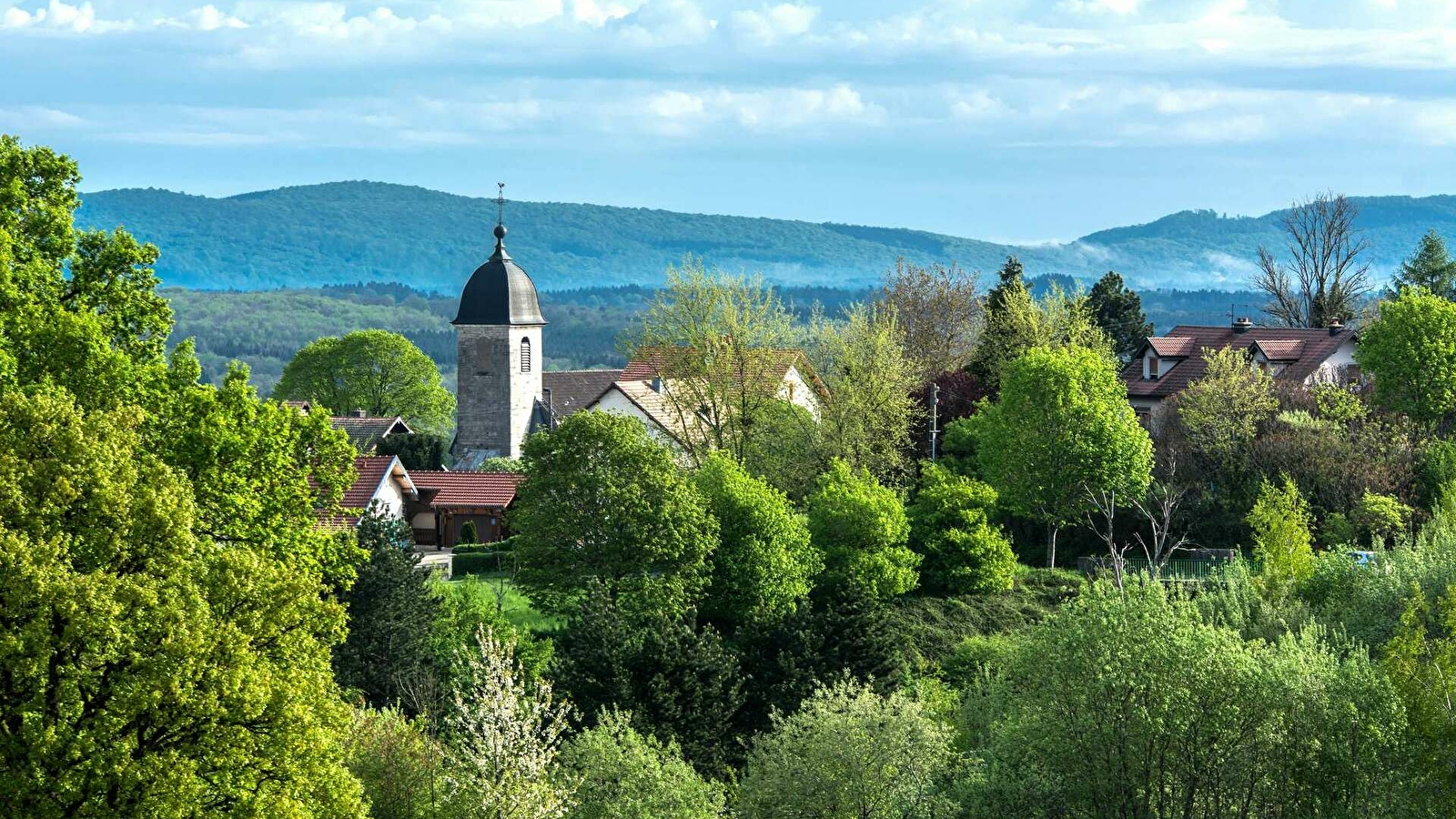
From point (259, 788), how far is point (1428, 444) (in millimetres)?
49756

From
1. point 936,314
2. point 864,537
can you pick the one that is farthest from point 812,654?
point 936,314

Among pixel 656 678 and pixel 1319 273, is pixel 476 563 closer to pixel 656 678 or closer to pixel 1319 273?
pixel 656 678

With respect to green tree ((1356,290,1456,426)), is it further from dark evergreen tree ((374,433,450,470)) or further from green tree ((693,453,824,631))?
dark evergreen tree ((374,433,450,470))

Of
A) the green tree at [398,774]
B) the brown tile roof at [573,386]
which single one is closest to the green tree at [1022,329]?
the brown tile roof at [573,386]

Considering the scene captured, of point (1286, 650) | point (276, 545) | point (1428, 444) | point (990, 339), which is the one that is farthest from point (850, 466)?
point (276, 545)

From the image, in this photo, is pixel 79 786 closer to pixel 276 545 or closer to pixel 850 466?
pixel 276 545

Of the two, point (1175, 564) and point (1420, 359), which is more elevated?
point (1420, 359)

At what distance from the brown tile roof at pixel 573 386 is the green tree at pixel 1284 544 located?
45.9 m

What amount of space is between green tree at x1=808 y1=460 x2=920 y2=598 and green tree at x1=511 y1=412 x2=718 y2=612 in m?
7.53

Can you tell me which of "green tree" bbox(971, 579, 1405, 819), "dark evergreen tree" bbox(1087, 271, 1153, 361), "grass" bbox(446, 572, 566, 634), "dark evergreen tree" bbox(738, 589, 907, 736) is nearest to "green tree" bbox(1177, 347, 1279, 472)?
"dark evergreen tree" bbox(738, 589, 907, 736)

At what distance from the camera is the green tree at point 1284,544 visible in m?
46.7

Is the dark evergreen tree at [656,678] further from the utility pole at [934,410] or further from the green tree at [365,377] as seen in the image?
the green tree at [365,377]

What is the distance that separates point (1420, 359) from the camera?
6372 cm

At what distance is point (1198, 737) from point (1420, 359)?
116 ft
